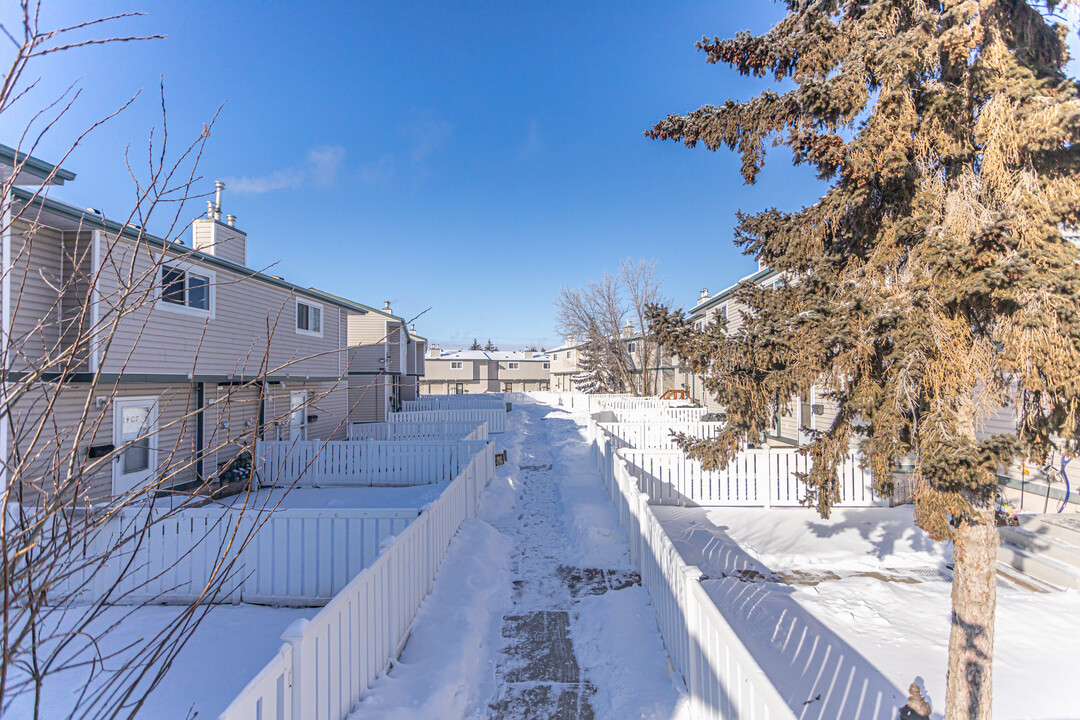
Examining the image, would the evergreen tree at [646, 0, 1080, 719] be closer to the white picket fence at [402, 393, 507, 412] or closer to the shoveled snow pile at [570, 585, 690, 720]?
the shoveled snow pile at [570, 585, 690, 720]

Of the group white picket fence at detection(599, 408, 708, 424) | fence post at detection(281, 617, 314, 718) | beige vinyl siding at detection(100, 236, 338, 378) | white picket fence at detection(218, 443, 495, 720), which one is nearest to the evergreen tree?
white picket fence at detection(218, 443, 495, 720)

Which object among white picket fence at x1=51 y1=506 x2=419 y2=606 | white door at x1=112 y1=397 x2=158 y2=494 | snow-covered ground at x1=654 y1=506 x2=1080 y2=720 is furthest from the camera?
white door at x1=112 y1=397 x2=158 y2=494

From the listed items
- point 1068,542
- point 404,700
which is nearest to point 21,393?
point 404,700

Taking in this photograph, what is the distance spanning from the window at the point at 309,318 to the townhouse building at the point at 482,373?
109 ft

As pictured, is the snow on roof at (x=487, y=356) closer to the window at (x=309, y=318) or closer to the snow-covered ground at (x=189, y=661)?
the window at (x=309, y=318)

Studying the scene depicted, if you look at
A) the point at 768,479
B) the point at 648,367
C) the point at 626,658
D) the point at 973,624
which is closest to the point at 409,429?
the point at 768,479

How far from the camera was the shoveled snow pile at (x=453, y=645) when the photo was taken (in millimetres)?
3865

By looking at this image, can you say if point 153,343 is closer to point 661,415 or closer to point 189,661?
point 189,661

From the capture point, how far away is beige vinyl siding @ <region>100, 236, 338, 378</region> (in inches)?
349

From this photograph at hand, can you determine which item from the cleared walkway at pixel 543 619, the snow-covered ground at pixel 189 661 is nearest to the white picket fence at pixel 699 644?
the cleared walkway at pixel 543 619

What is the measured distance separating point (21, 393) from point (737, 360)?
529 cm

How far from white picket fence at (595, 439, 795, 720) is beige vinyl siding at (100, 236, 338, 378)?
17.8ft

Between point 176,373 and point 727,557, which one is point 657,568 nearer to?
point 727,557

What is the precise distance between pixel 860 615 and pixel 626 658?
2738 mm
